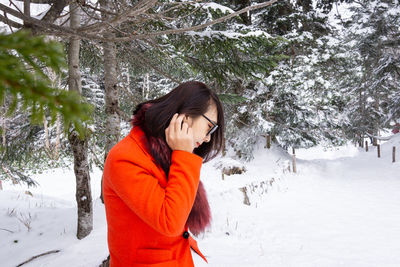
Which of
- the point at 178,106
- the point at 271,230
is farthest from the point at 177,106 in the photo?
the point at 271,230

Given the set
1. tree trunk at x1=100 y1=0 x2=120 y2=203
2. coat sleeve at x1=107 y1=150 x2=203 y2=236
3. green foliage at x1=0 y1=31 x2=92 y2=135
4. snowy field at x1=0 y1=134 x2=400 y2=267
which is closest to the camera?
green foliage at x1=0 y1=31 x2=92 y2=135

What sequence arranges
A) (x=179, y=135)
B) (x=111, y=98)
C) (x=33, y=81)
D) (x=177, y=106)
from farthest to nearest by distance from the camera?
(x=111, y=98) → (x=177, y=106) → (x=179, y=135) → (x=33, y=81)

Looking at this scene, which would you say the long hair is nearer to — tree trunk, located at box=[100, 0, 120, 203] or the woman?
the woman

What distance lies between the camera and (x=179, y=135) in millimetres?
1247

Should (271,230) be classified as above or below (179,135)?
below

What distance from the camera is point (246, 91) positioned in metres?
11.9

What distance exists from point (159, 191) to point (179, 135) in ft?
0.98

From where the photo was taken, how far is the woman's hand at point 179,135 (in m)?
1.25

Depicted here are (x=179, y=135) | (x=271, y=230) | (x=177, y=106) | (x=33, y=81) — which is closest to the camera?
(x=33, y=81)

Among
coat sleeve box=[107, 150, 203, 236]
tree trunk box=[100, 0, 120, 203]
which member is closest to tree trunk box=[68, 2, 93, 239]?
tree trunk box=[100, 0, 120, 203]

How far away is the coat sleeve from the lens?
111 cm

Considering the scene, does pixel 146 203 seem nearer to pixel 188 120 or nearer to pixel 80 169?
pixel 188 120

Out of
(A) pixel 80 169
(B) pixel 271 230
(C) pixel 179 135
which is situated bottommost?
(B) pixel 271 230

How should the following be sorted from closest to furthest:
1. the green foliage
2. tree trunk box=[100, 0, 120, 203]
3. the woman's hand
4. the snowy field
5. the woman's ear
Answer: the green foliage → the woman's hand → the woman's ear → the snowy field → tree trunk box=[100, 0, 120, 203]
